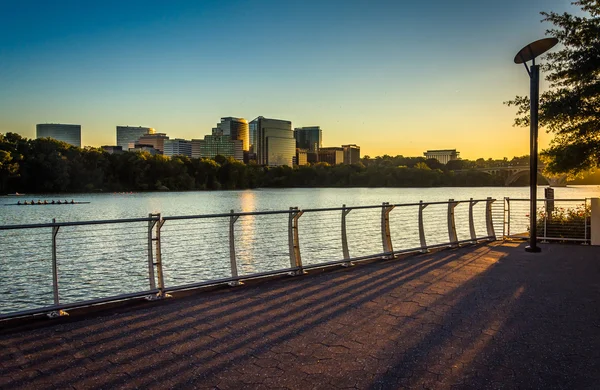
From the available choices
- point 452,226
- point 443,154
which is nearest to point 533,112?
point 452,226

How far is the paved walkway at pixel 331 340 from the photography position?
374 centimetres

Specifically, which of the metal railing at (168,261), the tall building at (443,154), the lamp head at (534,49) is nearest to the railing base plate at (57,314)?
the metal railing at (168,261)

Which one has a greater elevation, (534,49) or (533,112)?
(534,49)

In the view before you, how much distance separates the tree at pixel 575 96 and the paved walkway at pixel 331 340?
746 centimetres

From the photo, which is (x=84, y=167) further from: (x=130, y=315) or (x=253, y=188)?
(x=130, y=315)

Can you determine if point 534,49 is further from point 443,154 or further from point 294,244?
point 443,154

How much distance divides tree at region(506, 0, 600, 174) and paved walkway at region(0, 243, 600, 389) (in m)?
7.46

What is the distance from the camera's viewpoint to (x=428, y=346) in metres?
4.47

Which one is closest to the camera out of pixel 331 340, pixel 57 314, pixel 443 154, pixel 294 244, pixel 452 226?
pixel 331 340

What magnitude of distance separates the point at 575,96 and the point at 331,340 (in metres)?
11.7

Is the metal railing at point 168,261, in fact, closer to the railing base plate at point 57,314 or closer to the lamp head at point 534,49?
the railing base plate at point 57,314

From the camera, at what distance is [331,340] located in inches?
182

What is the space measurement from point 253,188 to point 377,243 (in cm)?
10844

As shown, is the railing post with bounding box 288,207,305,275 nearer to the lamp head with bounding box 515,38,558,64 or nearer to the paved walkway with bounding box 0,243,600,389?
the paved walkway with bounding box 0,243,600,389
